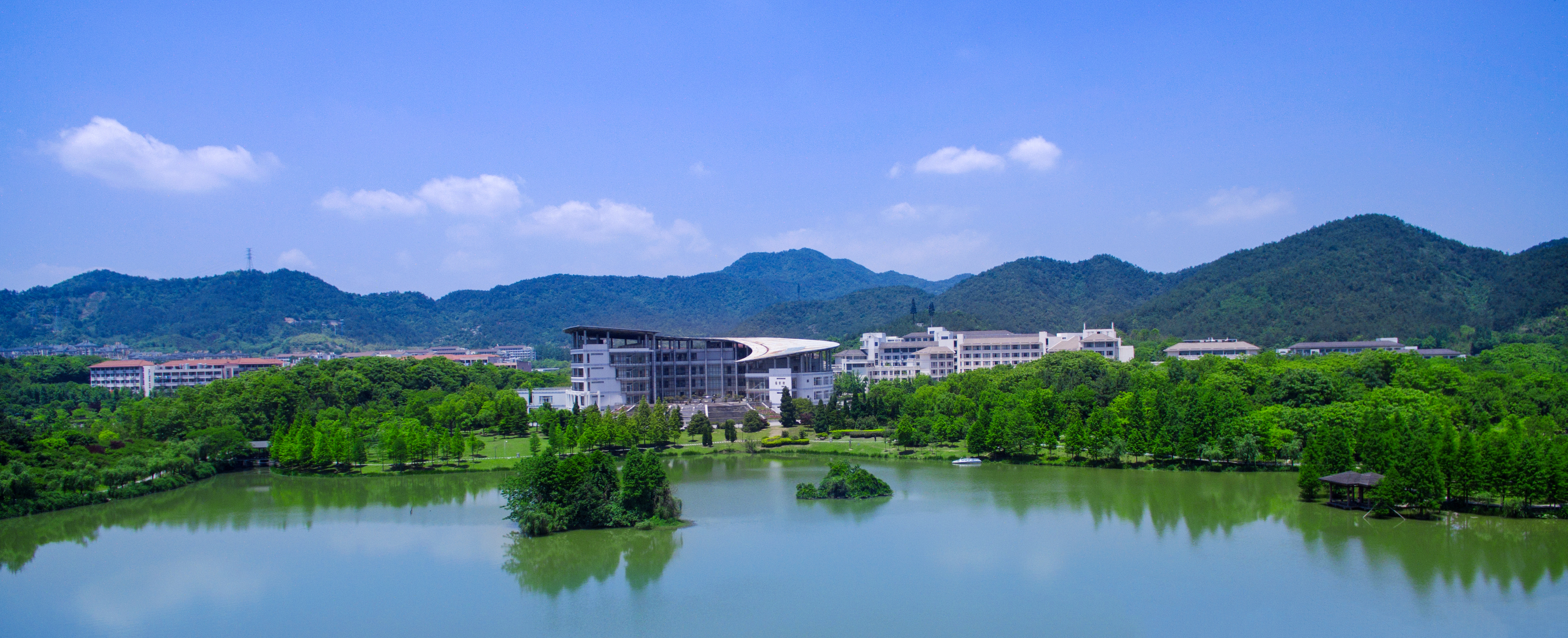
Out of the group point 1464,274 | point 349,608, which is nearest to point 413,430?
point 349,608

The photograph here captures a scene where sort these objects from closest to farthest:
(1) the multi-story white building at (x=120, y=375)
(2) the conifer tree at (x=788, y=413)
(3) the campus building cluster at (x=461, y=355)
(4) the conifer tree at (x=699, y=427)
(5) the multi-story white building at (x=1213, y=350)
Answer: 1. (4) the conifer tree at (x=699, y=427)
2. (2) the conifer tree at (x=788, y=413)
3. (5) the multi-story white building at (x=1213, y=350)
4. (1) the multi-story white building at (x=120, y=375)
5. (3) the campus building cluster at (x=461, y=355)

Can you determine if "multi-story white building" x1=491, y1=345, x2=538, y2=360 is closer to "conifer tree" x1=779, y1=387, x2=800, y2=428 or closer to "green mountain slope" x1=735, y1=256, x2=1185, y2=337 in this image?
"green mountain slope" x1=735, y1=256, x2=1185, y2=337

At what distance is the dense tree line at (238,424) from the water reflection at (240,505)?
60 cm

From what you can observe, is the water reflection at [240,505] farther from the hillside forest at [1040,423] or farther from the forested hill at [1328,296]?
the forested hill at [1328,296]

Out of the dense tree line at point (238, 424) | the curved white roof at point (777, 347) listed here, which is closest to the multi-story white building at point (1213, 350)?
the curved white roof at point (777, 347)

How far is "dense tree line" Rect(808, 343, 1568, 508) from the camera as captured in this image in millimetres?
13547

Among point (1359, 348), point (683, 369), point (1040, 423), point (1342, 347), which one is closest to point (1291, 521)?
point (1040, 423)

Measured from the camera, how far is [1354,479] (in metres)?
14.1

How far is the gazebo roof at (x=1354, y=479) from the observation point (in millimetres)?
13969

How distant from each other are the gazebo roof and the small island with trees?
277 inches

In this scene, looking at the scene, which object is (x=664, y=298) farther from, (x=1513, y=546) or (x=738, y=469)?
(x=1513, y=546)

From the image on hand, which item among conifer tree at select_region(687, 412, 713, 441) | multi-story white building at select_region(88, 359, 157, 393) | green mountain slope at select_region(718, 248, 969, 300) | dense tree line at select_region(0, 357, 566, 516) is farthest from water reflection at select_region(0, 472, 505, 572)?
green mountain slope at select_region(718, 248, 969, 300)

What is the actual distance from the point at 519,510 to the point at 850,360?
29.3 meters

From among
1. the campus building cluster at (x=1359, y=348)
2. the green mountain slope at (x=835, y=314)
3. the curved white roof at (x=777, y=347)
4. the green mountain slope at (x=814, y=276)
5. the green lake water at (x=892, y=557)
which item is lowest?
the green lake water at (x=892, y=557)
